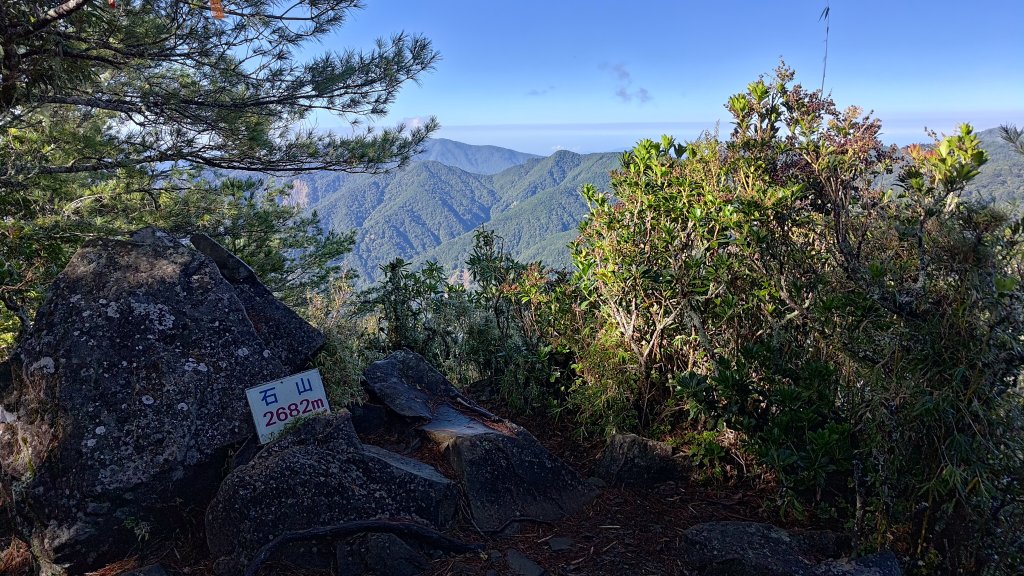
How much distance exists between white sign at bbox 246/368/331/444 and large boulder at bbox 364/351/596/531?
2.37ft

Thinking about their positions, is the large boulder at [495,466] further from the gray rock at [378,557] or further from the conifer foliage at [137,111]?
the conifer foliage at [137,111]

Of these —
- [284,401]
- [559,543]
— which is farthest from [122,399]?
[559,543]

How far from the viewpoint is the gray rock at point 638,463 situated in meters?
3.92

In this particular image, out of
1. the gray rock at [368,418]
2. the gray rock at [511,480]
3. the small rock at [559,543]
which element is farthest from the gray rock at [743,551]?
the gray rock at [368,418]

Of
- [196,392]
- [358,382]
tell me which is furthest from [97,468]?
[358,382]

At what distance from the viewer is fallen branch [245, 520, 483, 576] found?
290 centimetres

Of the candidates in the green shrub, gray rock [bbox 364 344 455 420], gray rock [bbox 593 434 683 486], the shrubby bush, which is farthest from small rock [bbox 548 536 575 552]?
the shrubby bush

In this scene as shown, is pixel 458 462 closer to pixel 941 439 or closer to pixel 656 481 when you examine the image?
pixel 656 481

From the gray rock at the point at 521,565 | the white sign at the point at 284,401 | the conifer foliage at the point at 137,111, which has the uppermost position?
the conifer foliage at the point at 137,111

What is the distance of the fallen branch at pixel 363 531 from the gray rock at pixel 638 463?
1.16m

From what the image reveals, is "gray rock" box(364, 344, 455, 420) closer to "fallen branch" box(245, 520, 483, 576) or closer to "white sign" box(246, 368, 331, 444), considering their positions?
"white sign" box(246, 368, 331, 444)

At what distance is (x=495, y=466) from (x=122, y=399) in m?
2.23

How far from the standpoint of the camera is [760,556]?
2.81 m

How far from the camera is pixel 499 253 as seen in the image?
6363 mm
